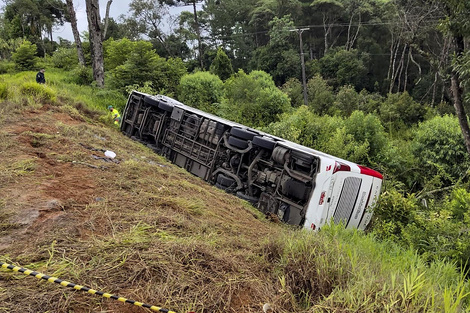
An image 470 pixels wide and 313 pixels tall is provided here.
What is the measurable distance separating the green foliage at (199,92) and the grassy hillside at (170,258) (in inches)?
471

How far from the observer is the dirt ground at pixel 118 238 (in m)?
2.27

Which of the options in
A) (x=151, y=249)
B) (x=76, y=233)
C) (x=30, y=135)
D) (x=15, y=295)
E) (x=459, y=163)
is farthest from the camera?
(x=459, y=163)

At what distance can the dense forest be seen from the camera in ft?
20.4

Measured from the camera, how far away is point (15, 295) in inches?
84.1

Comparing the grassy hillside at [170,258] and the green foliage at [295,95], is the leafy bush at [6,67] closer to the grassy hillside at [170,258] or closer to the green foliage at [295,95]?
the green foliage at [295,95]

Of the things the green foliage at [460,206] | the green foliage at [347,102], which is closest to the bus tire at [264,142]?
the green foliage at [460,206]

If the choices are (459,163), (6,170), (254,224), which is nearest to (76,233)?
(6,170)

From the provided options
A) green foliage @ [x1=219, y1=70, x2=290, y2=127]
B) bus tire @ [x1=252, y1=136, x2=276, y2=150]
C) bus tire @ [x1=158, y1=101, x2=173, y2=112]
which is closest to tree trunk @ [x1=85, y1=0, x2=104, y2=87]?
green foliage @ [x1=219, y1=70, x2=290, y2=127]

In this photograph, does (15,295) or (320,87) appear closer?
(15,295)

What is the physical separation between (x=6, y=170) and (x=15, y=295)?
9.01ft

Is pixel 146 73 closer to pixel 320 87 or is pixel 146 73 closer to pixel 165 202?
pixel 165 202

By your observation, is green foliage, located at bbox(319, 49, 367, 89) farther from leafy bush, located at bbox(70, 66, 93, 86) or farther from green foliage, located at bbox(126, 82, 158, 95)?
leafy bush, located at bbox(70, 66, 93, 86)

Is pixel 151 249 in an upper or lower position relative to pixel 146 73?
lower

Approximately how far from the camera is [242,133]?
21.2 feet
